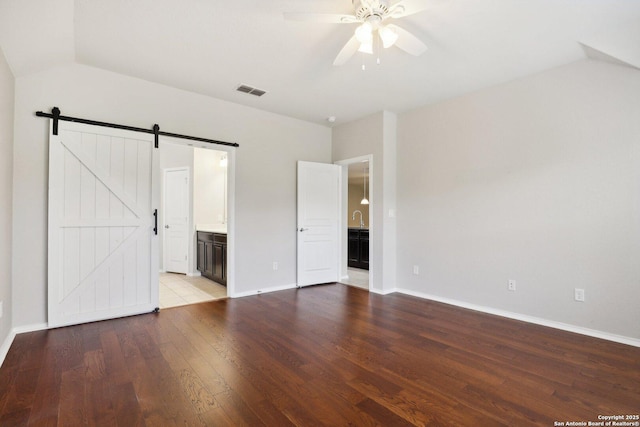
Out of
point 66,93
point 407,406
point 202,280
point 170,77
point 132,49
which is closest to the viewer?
point 407,406

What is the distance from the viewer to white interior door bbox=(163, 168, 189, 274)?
6.21 metres

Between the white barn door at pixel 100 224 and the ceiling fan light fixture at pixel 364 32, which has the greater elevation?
the ceiling fan light fixture at pixel 364 32

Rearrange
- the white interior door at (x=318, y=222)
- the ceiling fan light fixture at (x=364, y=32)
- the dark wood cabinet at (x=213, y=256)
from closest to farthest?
the ceiling fan light fixture at (x=364, y=32), the dark wood cabinet at (x=213, y=256), the white interior door at (x=318, y=222)

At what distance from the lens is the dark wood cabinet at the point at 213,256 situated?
Result: 5.09 meters

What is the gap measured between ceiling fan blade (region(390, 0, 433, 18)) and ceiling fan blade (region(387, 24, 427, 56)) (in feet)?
0.41

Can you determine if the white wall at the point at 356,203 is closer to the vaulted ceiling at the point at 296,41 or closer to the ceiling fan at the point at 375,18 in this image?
the vaulted ceiling at the point at 296,41

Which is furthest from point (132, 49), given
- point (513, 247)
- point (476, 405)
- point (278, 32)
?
point (513, 247)

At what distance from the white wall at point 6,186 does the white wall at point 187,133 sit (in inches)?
5.4

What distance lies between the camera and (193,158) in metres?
6.18

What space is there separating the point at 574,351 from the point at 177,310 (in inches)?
161

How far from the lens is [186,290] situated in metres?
4.93

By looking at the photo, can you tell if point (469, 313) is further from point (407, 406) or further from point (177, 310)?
point (177, 310)

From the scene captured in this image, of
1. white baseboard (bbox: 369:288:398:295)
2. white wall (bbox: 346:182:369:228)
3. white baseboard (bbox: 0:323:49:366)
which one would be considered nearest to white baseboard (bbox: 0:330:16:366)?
white baseboard (bbox: 0:323:49:366)

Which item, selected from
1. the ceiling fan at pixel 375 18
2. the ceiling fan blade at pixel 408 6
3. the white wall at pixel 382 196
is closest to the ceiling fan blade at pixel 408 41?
the ceiling fan at pixel 375 18
